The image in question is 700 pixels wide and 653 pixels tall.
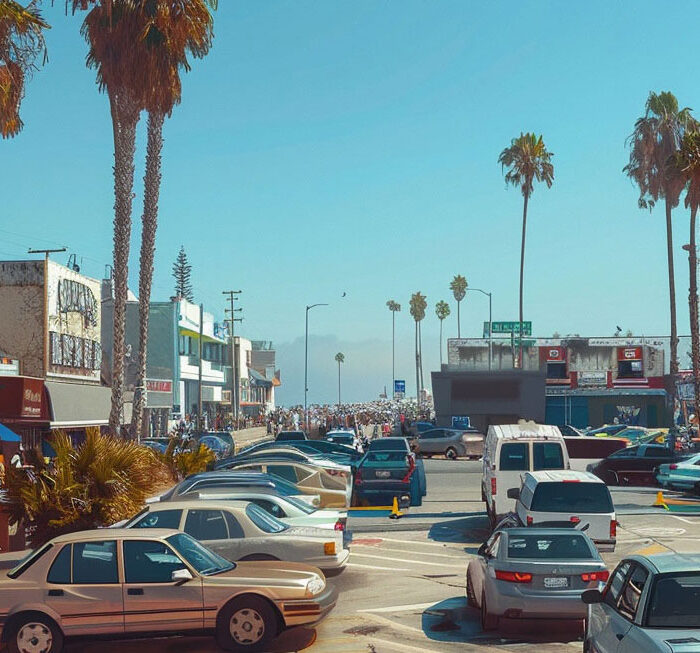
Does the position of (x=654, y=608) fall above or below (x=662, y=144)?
below

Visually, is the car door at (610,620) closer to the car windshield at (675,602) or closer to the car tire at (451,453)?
the car windshield at (675,602)

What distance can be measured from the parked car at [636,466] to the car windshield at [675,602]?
93.6 feet

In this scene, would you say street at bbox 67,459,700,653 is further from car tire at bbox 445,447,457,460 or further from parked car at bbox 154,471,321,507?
car tire at bbox 445,447,457,460

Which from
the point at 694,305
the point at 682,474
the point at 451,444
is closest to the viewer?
the point at 682,474

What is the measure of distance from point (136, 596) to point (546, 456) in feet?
42.1

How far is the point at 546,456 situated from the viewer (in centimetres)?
2225

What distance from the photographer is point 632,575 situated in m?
8.14

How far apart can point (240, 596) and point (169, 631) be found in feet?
2.87

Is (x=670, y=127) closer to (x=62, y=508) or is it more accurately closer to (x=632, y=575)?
(x=62, y=508)

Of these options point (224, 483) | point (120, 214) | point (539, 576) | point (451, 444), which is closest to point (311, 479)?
point (224, 483)

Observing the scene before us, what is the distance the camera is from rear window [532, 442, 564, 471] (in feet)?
72.9

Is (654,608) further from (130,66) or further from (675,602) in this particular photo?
(130,66)

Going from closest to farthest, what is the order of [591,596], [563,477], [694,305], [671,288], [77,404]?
1. [591,596]
2. [563,477]
3. [77,404]
4. [694,305]
5. [671,288]

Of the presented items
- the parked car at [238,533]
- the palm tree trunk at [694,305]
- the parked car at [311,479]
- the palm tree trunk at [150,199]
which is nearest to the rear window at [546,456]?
the parked car at [311,479]
